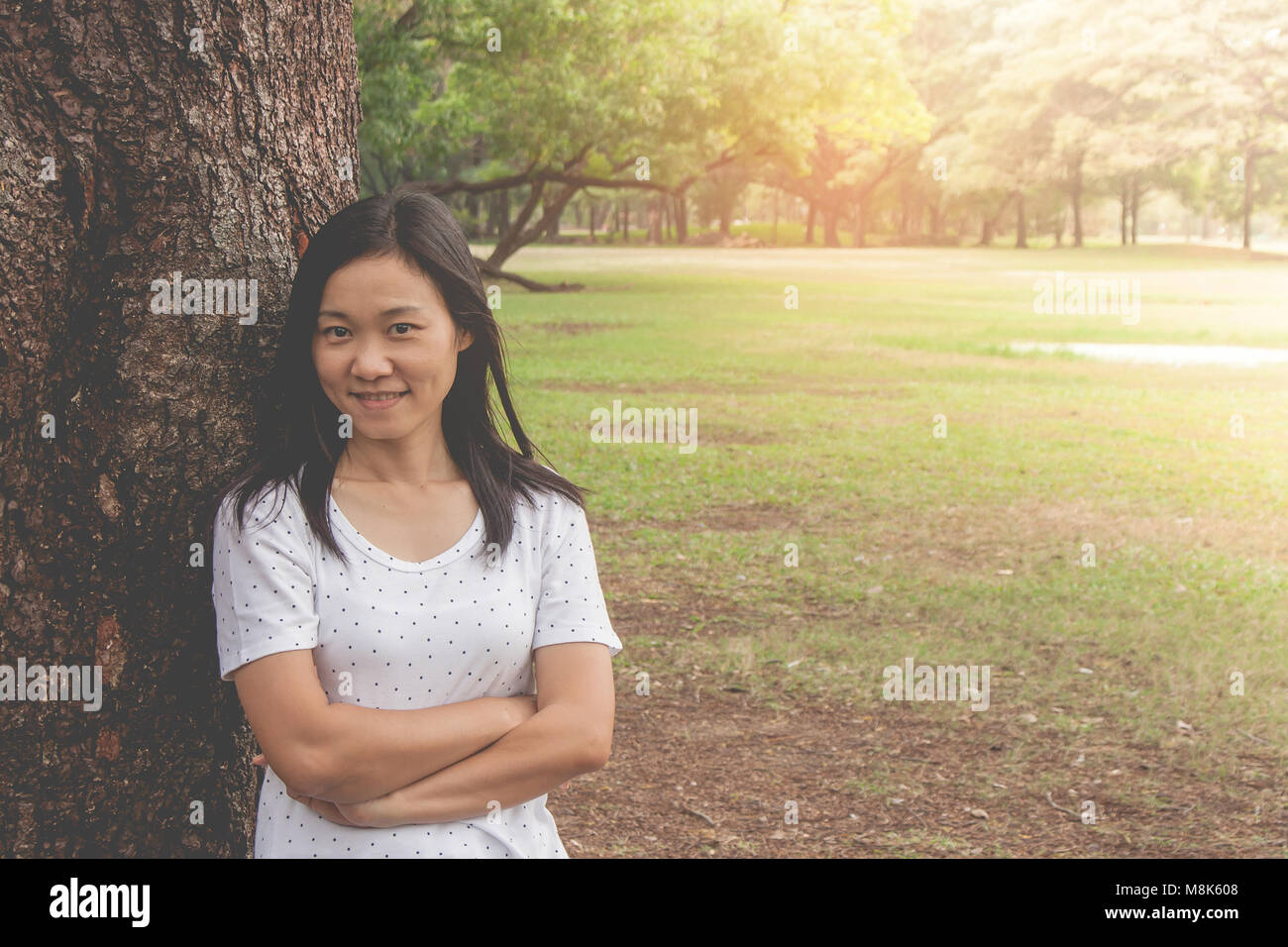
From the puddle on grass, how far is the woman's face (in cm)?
1554

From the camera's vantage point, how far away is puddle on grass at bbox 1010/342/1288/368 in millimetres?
16656

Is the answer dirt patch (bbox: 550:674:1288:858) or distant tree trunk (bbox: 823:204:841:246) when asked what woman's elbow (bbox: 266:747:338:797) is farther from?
distant tree trunk (bbox: 823:204:841:246)

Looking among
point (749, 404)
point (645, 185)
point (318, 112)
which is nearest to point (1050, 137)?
point (645, 185)

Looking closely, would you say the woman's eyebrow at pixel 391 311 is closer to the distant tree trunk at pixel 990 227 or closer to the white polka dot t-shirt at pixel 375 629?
the white polka dot t-shirt at pixel 375 629

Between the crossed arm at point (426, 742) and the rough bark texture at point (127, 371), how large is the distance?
1.73 feet

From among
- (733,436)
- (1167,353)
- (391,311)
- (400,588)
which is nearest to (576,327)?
(1167,353)

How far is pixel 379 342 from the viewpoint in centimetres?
233

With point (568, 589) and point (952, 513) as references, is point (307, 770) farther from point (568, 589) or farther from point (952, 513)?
point (952, 513)

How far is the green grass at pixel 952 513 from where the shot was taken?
5.92 m

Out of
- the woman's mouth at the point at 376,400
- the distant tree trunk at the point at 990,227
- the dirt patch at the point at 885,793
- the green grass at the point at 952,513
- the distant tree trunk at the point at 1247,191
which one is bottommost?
the dirt patch at the point at 885,793

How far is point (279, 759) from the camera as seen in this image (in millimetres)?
2141

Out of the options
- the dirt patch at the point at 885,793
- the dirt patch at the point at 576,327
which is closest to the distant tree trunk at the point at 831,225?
the dirt patch at the point at 576,327

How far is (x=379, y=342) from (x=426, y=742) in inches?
28.2
